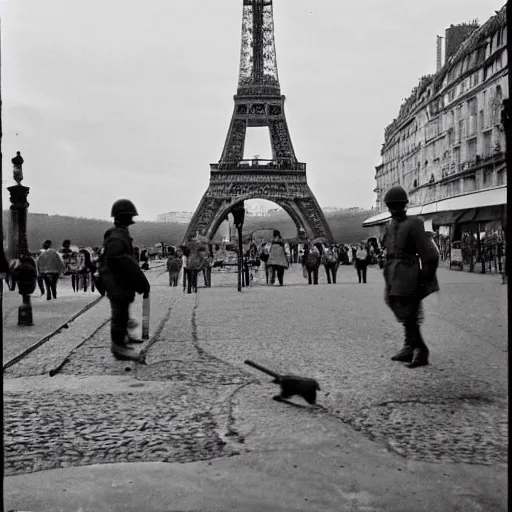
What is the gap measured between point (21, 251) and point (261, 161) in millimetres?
42242

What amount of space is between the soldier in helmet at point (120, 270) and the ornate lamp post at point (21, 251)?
13.2 ft

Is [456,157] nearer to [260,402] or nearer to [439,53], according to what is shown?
[439,53]

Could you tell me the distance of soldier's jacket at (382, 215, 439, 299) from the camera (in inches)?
249

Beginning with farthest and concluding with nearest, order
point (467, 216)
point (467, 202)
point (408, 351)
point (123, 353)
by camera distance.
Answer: point (467, 216), point (467, 202), point (123, 353), point (408, 351)

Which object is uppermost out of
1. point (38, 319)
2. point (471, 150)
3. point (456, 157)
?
point (471, 150)

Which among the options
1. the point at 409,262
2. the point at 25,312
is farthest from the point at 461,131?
the point at 409,262

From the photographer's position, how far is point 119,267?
6.81 m

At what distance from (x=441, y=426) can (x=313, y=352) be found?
291cm

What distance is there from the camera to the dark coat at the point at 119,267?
22.2ft

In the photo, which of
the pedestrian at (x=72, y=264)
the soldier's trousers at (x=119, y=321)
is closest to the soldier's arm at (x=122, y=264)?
the soldier's trousers at (x=119, y=321)

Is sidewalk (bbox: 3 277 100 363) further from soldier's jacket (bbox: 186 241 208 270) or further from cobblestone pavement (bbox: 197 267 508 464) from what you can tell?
soldier's jacket (bbox: 186 241 208 270)

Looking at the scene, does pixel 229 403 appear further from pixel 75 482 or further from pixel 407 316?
pixel 407 316

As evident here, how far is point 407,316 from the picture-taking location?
252 inches

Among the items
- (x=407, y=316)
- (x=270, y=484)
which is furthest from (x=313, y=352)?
(x=270, y=484)
